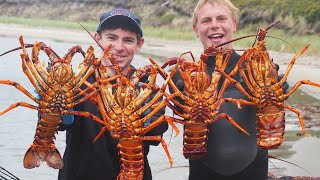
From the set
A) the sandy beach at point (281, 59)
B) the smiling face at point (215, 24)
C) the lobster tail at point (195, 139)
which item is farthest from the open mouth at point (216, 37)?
the sandy beach at point (281, 59)

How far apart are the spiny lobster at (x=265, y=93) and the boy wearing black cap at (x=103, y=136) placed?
31.0 inches

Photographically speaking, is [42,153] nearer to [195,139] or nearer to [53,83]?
[53,83]

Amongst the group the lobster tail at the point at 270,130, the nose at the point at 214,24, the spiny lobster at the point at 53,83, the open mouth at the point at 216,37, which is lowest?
the lobster tail at the point at 270,130

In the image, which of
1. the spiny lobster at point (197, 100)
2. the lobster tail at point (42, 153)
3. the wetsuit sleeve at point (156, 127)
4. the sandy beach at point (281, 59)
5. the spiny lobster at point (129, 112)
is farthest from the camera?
the sandy beach at point (281, 59)

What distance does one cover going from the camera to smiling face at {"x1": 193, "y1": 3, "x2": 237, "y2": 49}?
494 centimetres

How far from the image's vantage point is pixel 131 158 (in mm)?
4316

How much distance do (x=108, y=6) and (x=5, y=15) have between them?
766 inches

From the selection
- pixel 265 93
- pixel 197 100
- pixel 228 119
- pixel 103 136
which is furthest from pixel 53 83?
pixel 265 93

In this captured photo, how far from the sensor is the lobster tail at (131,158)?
4.28 meters

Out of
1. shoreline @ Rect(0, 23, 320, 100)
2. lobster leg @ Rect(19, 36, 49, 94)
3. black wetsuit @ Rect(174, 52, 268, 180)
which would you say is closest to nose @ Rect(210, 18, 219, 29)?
black wetsuit @ Rect(174, 52, 268, 180)

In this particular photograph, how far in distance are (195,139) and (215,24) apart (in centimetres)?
110

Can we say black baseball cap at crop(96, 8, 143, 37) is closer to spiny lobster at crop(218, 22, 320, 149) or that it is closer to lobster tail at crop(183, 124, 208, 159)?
spiny lobster at crop(218, 22, 320, 149)

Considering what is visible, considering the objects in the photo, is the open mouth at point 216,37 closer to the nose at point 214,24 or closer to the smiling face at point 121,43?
the nose at point 214,24

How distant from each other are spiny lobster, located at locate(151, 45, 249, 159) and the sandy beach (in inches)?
206
